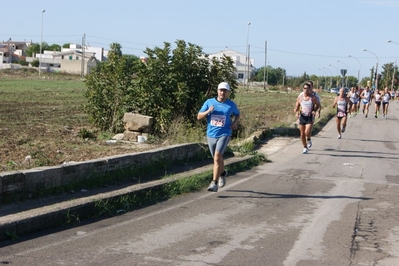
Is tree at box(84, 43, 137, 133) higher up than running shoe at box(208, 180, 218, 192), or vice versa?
tree at box(84, 43, 137, 133)

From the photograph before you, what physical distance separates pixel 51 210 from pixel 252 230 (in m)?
2.58

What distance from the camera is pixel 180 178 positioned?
11.3 meters

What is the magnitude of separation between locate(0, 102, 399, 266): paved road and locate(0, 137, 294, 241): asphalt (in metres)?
0.22

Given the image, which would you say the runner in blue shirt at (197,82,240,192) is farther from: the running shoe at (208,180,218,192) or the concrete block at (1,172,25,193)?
the concrete block at (1,172,25,193)

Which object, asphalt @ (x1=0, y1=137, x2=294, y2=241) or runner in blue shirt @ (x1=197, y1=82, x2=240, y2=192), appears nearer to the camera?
asphalt @ (x1=0, y1=137, x2=294, y2=241)

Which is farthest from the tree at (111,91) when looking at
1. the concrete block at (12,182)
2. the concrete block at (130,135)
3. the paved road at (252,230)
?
the concrete block at (12,182)

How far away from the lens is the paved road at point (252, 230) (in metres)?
6.80

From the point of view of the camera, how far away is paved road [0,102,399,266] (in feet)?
22.3

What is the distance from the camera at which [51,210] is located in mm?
7992

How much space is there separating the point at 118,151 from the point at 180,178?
3.00m

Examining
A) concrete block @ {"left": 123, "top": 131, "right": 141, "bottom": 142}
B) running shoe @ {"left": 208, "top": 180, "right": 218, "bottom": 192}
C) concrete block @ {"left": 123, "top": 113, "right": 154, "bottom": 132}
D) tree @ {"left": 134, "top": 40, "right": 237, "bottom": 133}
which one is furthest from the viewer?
tree @ {"left": 134, "top": 40, "right": 237, "bottom": 133}

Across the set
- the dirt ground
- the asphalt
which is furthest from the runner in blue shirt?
the dirt ground

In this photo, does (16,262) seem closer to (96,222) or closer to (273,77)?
(96,222)

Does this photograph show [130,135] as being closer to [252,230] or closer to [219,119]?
[219,119]
